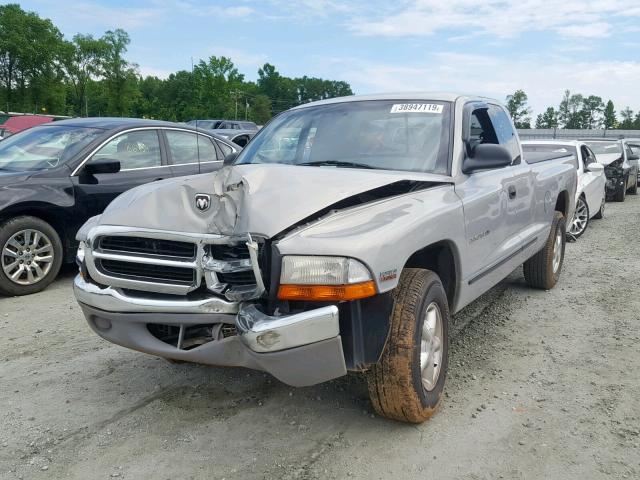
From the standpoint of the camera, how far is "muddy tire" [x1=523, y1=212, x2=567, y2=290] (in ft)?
19.0

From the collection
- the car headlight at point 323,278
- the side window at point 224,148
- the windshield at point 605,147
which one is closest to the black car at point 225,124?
the windshield at point 605,147

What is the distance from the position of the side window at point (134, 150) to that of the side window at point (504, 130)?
3.79m

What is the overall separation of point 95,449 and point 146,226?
116cm

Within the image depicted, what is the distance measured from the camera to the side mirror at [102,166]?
19.1ft

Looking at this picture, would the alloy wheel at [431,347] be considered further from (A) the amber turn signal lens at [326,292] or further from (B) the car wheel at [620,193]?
(B) the car wheel at [620,193]

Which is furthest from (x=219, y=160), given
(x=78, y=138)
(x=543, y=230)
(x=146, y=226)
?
(x=146, y=226)

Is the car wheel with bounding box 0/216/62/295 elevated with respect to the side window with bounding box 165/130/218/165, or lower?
lower

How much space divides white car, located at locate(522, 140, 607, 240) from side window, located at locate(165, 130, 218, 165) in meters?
4.95

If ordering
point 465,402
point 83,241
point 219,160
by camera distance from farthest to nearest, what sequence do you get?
1. point 219,160
2. point 465,402
3. point 83,241

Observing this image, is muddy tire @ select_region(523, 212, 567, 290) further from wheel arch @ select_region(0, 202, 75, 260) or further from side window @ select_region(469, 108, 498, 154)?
wheel arch @ select_region(0, 202, 75, 260)

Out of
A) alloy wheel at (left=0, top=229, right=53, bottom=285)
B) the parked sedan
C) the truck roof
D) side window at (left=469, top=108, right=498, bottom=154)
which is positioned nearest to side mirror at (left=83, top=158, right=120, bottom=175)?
alloy wheel at (left=0, top=229, right=53, bottom=285)

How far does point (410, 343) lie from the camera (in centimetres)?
287

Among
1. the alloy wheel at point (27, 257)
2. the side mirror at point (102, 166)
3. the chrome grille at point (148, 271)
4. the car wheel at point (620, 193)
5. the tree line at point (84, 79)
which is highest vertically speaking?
the tree line at point (84, 79)

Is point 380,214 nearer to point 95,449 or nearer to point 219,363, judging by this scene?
point 219,363
